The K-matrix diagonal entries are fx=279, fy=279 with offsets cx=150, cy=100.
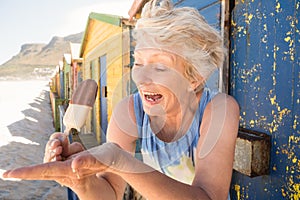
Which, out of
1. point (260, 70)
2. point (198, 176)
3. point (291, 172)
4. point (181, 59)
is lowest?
point (291, 172)

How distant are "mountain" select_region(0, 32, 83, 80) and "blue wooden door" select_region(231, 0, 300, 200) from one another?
306 feet

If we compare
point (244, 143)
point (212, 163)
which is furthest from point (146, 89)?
point (244, 143)

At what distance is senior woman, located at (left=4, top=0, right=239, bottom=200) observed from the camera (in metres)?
0.94

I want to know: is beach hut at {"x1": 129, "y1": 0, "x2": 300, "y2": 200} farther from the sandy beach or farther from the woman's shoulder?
the sandy beach

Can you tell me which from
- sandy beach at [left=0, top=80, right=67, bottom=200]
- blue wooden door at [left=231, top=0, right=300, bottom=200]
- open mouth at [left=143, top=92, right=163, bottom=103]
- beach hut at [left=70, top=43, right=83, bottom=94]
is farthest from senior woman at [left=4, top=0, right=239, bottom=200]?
beach hut at [left=70, top=43, right=83, bottom=94]

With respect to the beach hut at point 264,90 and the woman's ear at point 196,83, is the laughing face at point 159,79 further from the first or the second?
the beach hut at point 264,90

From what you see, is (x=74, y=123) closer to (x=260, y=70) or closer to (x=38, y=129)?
(x=260, y=70)

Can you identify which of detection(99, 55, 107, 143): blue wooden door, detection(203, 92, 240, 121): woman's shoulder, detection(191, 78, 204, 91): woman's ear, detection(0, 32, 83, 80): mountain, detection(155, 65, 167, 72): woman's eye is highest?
detection(155, 65, 167, 72): woman's eye

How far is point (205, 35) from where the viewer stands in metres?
1.36

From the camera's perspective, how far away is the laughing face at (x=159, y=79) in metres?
1.32

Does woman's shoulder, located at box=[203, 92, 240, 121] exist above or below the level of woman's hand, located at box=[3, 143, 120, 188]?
above

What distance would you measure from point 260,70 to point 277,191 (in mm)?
833

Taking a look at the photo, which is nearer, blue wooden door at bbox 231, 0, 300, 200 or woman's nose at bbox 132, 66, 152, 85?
woman's nose at bbox 132, 66, 152, 85

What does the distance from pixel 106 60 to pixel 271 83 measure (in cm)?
615
